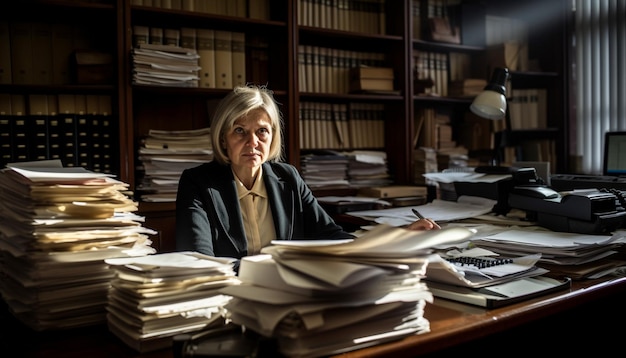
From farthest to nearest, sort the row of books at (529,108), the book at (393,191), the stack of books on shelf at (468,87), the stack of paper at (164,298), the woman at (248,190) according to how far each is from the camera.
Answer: the row of books at (529,108)
the stack of books on shelf at (468,87)
the book at (393,191)
the woman at (248,190)
the stack of paper at (164,298)

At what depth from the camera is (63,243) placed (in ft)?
3.73

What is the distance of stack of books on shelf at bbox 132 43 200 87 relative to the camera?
2797 mm

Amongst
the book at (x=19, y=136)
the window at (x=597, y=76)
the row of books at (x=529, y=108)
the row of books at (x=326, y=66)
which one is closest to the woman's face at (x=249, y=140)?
the book at (x=19, y=136)

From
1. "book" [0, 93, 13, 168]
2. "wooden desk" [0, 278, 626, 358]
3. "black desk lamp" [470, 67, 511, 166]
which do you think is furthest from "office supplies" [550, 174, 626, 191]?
"book" [0, 93, 13, 168]

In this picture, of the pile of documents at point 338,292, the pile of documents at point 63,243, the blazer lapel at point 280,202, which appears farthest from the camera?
the blazer lapel at point 280,202

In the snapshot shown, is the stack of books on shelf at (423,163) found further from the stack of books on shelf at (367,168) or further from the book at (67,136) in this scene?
the book at (67,136)

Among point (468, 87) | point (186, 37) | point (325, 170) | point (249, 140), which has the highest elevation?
point (186, 37)

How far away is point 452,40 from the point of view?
149 inches

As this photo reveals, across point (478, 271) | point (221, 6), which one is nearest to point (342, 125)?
point (221, 6)

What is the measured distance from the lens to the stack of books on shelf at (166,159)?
2883 millimetres

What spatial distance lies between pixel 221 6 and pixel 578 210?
6.98ft

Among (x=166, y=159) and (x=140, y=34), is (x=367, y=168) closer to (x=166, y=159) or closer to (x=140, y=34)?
(x=166, y=159)

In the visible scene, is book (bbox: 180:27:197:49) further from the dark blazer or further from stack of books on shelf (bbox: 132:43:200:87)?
the dark blazer

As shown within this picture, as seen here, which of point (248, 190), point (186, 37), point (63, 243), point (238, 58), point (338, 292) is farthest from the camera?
point (238, 58)
